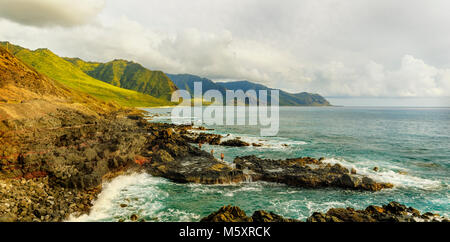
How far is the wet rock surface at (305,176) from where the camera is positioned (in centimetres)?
2617

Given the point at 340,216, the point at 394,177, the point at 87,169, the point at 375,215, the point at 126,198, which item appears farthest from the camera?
the point at 394,177

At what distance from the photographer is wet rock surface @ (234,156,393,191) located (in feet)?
85.9

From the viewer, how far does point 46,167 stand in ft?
72.2

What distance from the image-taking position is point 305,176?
90.4 ft

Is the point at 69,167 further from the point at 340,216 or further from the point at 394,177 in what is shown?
the point at 394,177

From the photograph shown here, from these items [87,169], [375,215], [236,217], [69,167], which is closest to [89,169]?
[87,169]

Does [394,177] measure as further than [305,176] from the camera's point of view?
Yes
